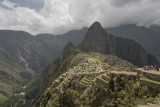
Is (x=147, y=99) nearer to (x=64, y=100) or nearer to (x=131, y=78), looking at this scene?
(x=131, y=78)

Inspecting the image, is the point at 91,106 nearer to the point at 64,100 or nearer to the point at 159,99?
the point at 159,99

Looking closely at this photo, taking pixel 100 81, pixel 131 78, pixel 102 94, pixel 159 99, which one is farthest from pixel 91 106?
pixel 159 99

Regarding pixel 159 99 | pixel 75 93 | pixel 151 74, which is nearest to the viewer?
pixel 159 99

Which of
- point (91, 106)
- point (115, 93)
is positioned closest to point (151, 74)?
point (115, 93)

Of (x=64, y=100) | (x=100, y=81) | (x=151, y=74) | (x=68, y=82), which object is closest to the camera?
(x=151, y=74)

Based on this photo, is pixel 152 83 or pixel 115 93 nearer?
pixel 152 83

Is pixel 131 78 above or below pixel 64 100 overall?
above

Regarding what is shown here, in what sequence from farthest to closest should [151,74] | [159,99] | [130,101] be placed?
[151,74], [130,101], [159,99]

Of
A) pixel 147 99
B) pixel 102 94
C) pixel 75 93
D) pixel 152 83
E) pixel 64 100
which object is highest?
pixel 152 83

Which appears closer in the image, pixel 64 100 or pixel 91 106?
pixel 91 106
